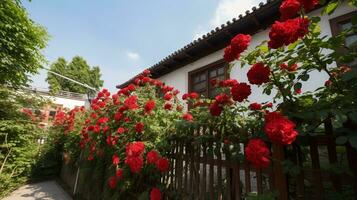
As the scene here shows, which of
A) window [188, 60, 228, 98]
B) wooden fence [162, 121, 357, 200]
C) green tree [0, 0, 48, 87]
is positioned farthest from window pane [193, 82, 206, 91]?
green tree [0, 0, 48, 87]

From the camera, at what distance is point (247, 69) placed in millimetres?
5035

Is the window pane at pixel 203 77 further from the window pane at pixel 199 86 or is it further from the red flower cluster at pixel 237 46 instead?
the red flower cluster at pixel 237 46

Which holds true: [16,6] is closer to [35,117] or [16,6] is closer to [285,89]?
[35,117]

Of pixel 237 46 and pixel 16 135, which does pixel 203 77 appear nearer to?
pixel 237 46

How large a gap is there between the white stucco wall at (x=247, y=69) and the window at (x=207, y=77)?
17 centimetres

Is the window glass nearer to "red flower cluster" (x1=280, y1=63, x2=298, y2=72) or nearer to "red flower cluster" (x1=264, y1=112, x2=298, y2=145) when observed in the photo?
"red flower cluster" (x1=280, y1=63, x2=298, y2=72)

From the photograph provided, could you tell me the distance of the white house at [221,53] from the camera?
154 inches

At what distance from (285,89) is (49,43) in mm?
Result: 8526

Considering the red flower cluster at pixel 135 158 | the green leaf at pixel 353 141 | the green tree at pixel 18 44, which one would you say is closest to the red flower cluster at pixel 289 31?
the green leaf at pixel 353 141

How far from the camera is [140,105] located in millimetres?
3678

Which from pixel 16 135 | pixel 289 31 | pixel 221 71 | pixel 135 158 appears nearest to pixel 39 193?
pixel 16 135

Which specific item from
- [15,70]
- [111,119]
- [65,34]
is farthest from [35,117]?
[111,119]

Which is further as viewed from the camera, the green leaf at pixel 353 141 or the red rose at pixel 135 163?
the red rose at pixel 135 163

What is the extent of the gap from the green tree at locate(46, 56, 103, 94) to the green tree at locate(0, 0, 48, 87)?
24.6m
